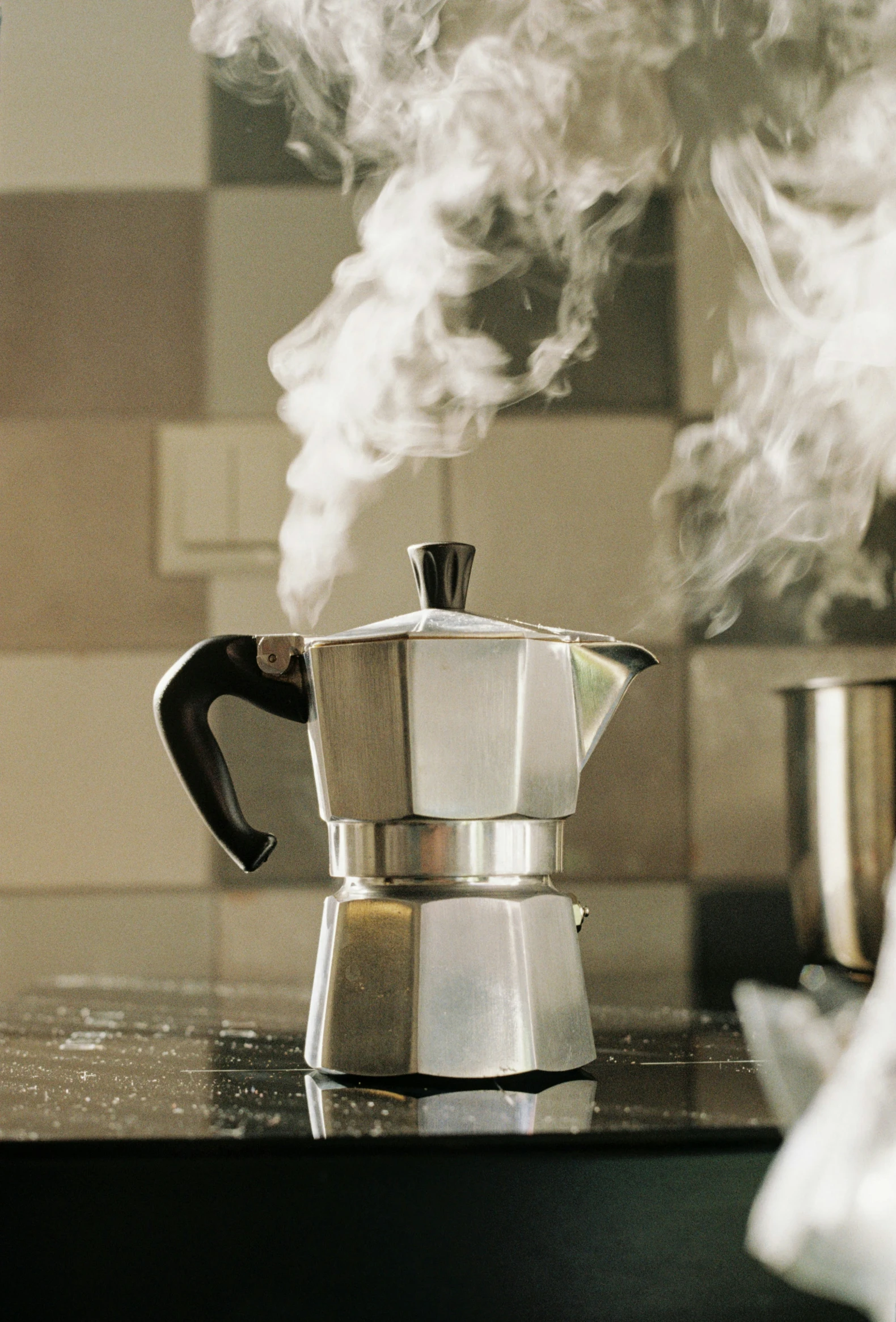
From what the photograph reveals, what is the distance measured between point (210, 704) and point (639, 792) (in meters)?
0.43

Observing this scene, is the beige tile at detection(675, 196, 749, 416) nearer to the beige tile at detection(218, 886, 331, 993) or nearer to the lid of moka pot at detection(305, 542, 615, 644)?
the lid of moka pot at detection(305, 542, 615, 644)


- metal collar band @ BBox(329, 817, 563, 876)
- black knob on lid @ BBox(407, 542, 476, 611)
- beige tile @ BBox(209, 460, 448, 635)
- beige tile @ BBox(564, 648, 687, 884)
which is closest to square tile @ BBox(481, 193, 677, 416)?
beige tile @ BBox(209, 460, 448, 635)

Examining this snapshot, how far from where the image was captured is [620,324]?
895mm

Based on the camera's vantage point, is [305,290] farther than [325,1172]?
Yes

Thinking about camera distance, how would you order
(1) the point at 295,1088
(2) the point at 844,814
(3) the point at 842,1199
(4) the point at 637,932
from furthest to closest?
(4) the point at 637,932 < (2) the point at 844,814 < (1) the point at 295,1088 < (3) the point at 842,1199

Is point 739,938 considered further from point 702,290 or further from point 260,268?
point 260,268

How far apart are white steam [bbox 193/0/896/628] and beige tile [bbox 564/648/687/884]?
8 cm

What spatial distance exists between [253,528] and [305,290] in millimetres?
201

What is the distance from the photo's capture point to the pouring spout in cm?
56

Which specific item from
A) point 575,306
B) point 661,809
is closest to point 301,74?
point 575,306

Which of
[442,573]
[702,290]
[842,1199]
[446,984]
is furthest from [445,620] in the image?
[702,290]

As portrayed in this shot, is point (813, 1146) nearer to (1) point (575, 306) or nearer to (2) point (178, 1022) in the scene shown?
(2) point (178, 1022)

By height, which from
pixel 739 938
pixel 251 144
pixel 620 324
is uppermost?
pixel 251 144

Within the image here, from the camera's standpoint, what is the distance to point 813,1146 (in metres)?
0.39
